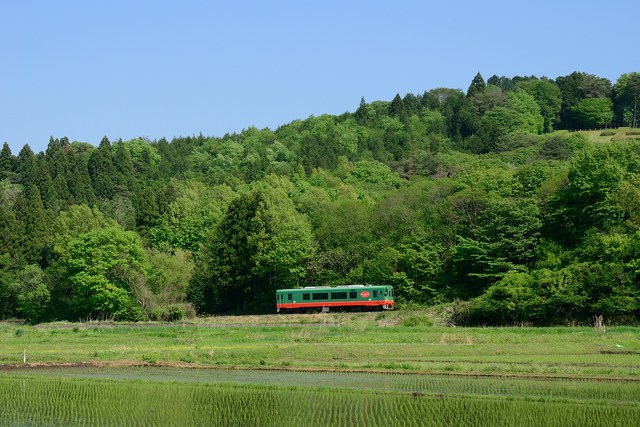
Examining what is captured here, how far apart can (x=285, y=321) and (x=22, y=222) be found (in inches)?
1601

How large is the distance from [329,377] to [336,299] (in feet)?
106

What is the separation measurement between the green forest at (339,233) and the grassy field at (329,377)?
809cm

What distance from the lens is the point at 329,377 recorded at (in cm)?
3288

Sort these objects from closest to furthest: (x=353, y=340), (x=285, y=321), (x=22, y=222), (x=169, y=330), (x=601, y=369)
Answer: (x=601, y=369) < (x=353, y=340) < (x=169, y=330) < (x=285, y=321) < (x=22, y=222)

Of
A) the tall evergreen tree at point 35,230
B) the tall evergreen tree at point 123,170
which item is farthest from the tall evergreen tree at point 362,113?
the tall evergreen tree at point 35,230

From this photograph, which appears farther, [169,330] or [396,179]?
[396,179]

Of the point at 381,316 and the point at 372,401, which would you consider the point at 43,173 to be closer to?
the point at 381,316

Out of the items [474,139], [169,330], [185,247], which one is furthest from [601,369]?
[474,139]

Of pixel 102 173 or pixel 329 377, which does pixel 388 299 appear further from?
pixel 102 173

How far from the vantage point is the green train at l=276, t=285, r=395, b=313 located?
209 feet

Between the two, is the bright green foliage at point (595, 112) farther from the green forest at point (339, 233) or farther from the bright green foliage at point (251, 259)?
the bright green foliage at point (251, 259)

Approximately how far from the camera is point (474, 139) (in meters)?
132

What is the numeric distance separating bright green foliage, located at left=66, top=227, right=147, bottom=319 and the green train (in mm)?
11325

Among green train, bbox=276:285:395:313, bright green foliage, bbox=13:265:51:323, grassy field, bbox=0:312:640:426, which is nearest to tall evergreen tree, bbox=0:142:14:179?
bright green foliage, bbox=13:265:51:323
